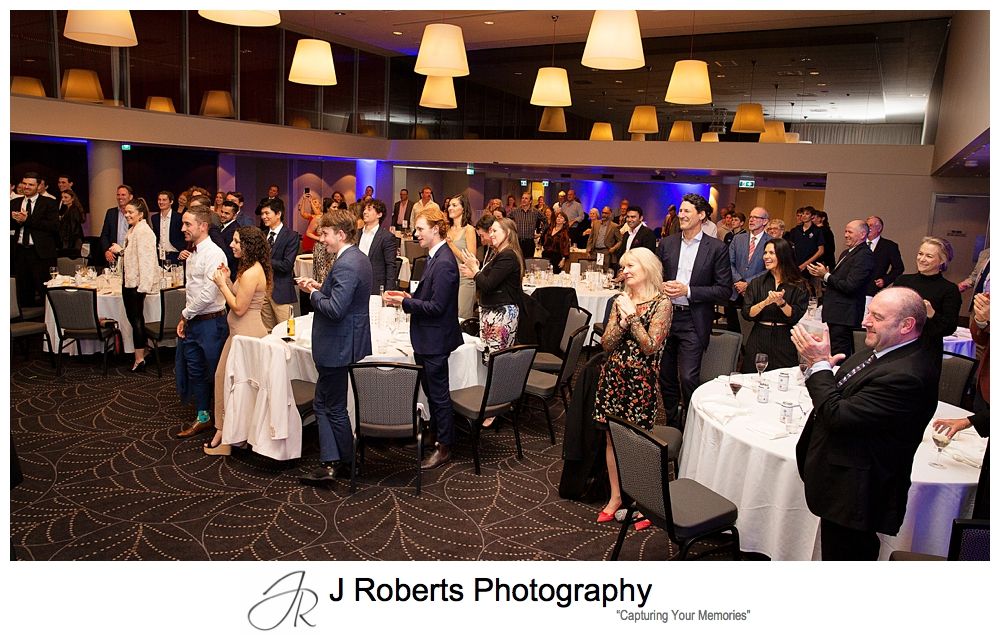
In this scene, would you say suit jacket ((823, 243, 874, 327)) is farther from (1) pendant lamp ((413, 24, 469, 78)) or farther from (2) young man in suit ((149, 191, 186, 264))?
(2) young man in suit ((149, 191, 186, 264))

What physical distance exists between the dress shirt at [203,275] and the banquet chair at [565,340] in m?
2.58

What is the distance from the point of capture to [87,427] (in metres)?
5.98

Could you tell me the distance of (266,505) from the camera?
470cm

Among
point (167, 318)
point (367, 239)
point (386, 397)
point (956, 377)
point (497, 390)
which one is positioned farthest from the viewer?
point (367, 239)

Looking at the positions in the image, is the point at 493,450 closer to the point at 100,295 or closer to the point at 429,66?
the point at 429,66

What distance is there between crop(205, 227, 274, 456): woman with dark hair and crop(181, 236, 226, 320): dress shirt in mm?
96

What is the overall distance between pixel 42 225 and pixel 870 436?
32.9ft

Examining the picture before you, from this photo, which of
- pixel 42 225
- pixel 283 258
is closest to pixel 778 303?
pixel 283 258

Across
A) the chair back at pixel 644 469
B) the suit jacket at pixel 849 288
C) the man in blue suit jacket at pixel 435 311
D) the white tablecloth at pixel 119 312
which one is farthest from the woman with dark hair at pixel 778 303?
the white tablecloth at pixel 119 312

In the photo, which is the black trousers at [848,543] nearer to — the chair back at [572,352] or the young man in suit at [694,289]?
the young man in suit at [694,289]

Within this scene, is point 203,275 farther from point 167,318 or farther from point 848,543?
point 848,543

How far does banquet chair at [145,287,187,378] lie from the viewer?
7.26 m

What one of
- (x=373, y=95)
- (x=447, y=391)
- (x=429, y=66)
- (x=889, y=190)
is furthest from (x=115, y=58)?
(x=889, y=190)


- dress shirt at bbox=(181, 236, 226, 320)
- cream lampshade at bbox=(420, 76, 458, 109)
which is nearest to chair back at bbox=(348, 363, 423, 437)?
dress shirt at bbox=(181, 236, 226, 320)
